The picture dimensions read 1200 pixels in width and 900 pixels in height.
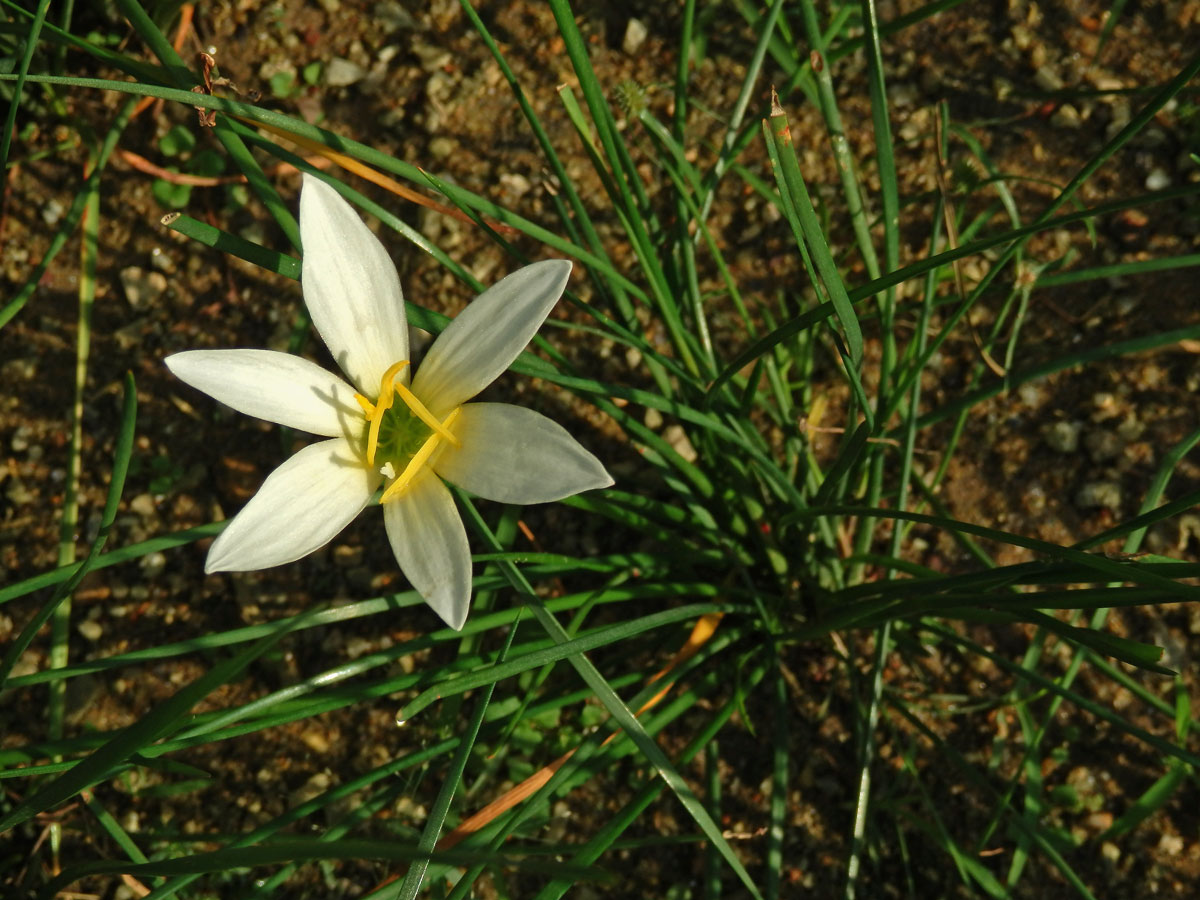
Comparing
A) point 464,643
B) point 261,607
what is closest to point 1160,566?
point 464,643

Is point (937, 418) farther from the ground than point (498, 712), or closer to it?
farther from the ground

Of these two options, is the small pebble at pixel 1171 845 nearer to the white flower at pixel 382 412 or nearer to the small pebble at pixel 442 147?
the white flower at pixel 382 412

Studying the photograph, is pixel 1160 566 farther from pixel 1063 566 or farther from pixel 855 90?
pixel 855 90

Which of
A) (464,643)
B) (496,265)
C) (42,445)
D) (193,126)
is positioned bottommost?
(464,643)

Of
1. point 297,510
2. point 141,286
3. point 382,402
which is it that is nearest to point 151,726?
point 297,510

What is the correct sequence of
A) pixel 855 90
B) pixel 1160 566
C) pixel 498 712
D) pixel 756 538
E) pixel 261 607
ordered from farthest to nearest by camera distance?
pixel 855 90
pixel 261 607
pixel 756 538
pixel 498 712
pixel 1160 566

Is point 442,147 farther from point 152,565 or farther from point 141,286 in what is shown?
point 152,565

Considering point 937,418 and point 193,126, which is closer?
point 937,418
